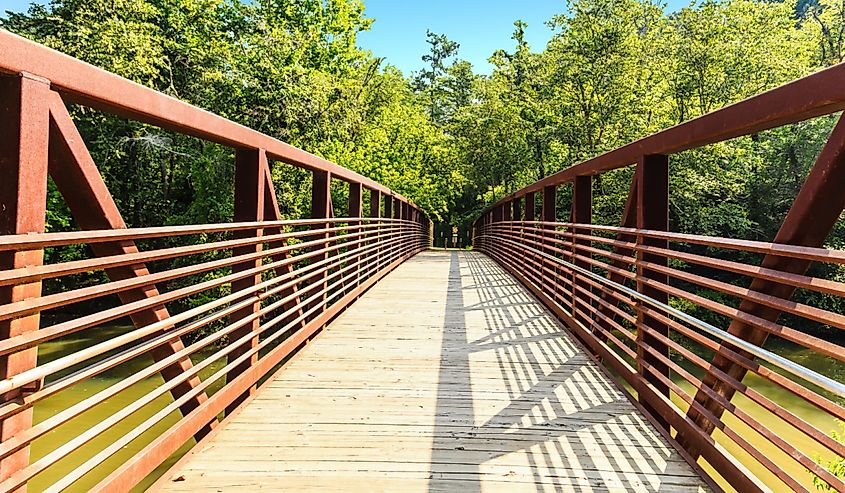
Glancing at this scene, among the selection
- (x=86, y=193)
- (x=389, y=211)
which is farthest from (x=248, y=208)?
(x=389, y=211)

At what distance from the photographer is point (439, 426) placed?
3.03 meters

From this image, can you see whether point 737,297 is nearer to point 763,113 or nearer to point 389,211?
point 763,113

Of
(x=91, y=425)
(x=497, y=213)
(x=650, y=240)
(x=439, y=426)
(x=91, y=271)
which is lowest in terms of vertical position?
(x=91, y=425)

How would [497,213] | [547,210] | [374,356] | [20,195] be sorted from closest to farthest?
[20,195]
[374,356]
[547,210]
[497,213]

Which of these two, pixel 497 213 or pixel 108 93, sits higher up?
pixel 497 213

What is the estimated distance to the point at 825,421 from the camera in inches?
404

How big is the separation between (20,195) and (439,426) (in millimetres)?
2256

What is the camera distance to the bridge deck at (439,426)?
7.91 ft

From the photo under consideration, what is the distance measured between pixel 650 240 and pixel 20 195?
128 inches

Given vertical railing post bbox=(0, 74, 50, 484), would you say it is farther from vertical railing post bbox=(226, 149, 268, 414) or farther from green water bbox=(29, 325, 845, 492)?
green water bbox=(29, 325, 845, 492)

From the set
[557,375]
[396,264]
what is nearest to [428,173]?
[396,264]

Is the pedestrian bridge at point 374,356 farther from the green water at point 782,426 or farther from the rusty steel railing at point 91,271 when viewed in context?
the green water at point 782,426

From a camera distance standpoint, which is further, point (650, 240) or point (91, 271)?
point (650, 240)

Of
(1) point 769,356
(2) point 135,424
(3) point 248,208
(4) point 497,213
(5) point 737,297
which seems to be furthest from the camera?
(4) point 497,213
